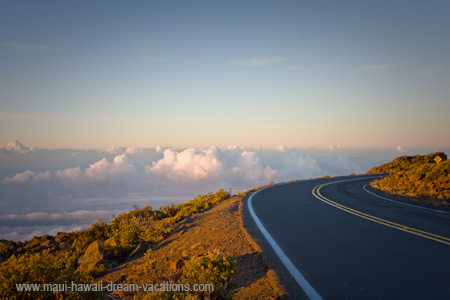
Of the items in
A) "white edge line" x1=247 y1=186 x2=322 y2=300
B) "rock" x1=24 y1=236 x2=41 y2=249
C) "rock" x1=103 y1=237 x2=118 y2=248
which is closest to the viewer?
"white edge line" x1=247 y1=186 x2=322 y2=300

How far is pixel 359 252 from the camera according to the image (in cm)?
623

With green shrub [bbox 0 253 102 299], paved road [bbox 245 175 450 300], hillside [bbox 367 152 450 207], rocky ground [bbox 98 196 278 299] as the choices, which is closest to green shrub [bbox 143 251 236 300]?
rocky ground [bbox 98 196 278 299]

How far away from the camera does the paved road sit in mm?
4482

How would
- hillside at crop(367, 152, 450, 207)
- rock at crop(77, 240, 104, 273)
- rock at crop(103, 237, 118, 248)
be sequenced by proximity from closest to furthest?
rock at crop(77, 240, 104, 273)
rock at crop(103, 237, 118, 248)
hillside at crop(367, 152, 450, 207)

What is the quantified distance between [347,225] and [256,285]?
5.14 meters

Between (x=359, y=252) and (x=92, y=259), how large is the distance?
7.72 meters

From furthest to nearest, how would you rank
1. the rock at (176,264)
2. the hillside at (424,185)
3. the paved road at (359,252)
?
1. the hillside at (424,185)
2. the rock at (176,264)
3. the paved road at (359,252)

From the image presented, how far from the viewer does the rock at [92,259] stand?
908 centimetres

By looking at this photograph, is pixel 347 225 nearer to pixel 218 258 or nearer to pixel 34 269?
pixel 218 258

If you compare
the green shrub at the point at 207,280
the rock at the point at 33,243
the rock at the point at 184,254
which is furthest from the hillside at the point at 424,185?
the rock at the point at 33,243

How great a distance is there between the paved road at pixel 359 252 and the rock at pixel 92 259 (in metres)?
4.73

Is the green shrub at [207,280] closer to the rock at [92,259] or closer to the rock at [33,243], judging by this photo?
the rock at [92,259]

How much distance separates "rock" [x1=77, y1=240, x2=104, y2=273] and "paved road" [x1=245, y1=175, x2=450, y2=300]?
473 cm

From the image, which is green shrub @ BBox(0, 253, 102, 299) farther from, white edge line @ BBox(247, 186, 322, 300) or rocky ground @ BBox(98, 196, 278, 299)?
white edge line @ BBox(247, 186, 322, 300)
